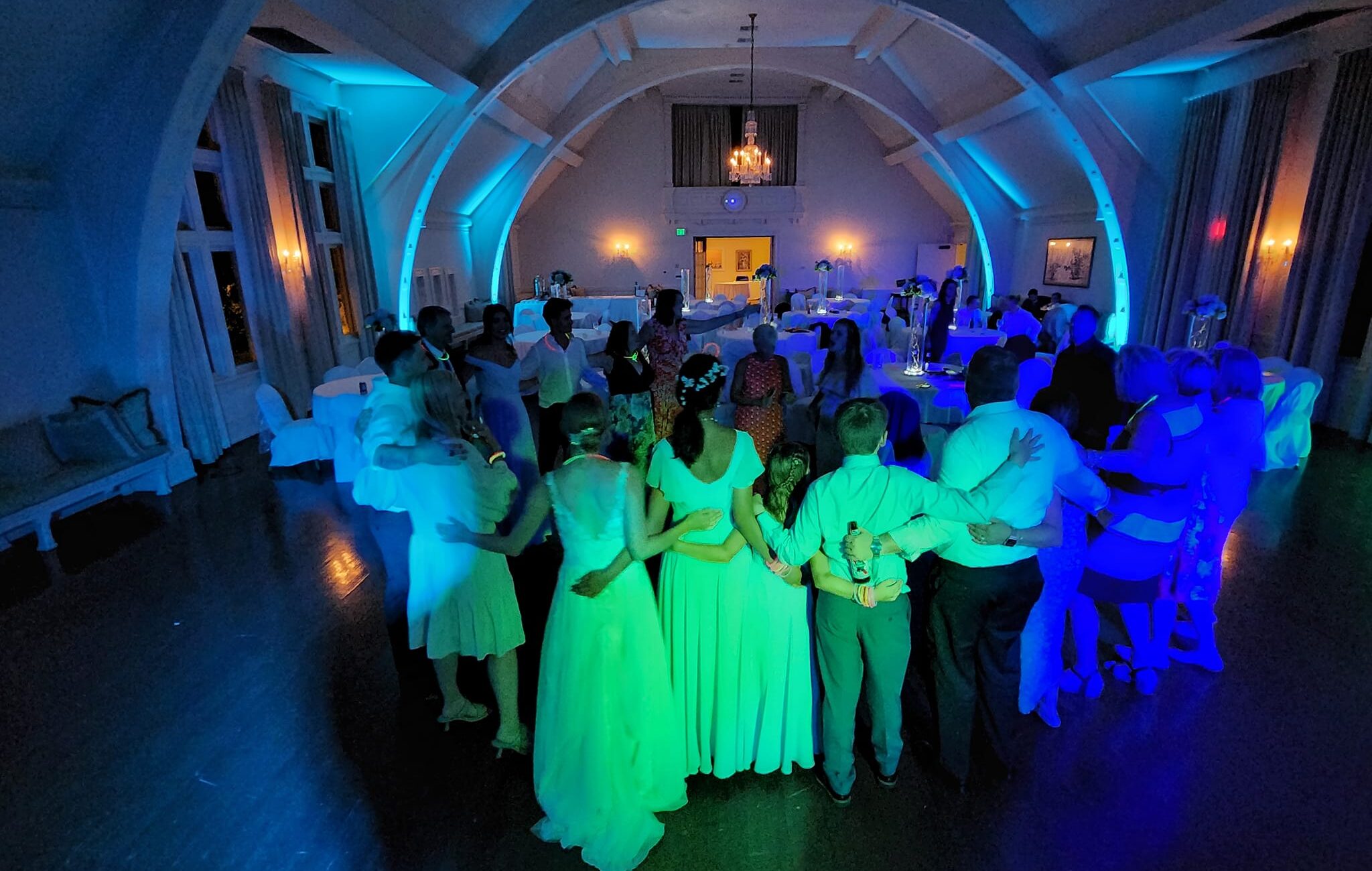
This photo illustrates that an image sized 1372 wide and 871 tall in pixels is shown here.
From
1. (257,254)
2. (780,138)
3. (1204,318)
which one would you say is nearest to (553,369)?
(257,254)

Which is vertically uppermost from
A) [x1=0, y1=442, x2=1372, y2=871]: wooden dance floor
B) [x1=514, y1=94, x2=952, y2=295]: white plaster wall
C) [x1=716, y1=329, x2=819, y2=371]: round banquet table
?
[x1=514, y1=94, x2=952, y2=295]: white plaster wall

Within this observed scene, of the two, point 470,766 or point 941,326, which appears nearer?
point 470,766

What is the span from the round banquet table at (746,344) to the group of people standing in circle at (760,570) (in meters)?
4.17

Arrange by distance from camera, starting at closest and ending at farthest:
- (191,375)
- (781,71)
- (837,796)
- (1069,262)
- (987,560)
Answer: (987,560)
(837,796)
(191,375)
(1069,262)
(781,71)

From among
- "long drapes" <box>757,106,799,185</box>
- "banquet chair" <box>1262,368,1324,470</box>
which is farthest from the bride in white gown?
"long drapes" <box>757,106,799,185</box>

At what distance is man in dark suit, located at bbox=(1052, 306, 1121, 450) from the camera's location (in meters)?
3.54

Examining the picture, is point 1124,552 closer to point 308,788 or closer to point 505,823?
point 505,823

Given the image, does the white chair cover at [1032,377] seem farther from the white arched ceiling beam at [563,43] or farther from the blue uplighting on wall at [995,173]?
the blue uplighting on wall at [995,173]

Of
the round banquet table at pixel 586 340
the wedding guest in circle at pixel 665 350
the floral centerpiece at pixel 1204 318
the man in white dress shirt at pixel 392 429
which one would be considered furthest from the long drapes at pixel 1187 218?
the man in white dress shirt at pixel 392 429

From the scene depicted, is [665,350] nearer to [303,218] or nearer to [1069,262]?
[303,218]

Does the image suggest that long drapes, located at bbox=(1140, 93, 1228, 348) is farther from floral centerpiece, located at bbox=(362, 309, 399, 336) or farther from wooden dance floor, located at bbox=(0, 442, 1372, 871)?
floral centerpiece, located at bbox=(362, 309, 399, 336)

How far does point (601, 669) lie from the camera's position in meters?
2.01

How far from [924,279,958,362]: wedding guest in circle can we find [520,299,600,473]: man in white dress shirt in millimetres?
4419

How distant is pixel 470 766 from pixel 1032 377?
4.23 meters
